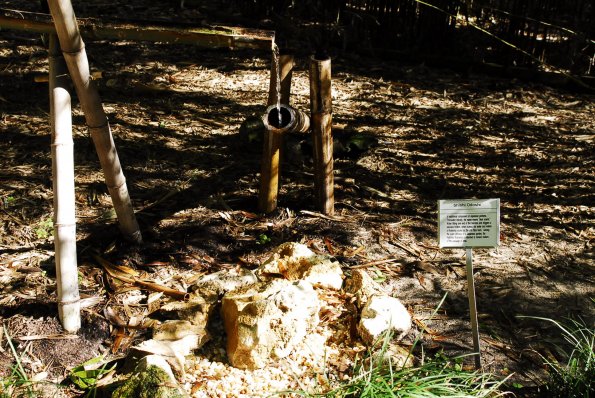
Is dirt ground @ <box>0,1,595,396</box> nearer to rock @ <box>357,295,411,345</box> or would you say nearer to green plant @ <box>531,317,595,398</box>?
rock @ <box>357,295,411,345</box>

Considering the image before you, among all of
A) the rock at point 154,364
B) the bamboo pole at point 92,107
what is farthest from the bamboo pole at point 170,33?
the rock at point 154,364

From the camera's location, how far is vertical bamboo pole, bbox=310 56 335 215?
4016 mm

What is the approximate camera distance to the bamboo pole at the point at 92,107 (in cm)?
301

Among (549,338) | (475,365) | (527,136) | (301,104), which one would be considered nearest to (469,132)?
(527,136)

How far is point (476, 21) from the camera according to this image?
7668mm

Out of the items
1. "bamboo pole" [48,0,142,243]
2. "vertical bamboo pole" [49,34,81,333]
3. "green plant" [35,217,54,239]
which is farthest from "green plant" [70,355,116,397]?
"green plant" [35,217,54,239]

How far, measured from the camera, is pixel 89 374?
3092 mm

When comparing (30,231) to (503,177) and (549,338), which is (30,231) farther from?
(503,177)

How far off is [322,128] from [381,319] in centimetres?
141

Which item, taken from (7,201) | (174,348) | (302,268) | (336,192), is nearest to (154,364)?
(174,348)

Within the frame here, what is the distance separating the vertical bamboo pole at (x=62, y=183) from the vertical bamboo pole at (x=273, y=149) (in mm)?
1224

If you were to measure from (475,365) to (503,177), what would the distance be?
93.8 inches

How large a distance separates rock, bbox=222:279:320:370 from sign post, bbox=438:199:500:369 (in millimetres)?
774

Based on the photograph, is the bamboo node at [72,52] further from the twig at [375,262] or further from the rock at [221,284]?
the twig at [375,262]
